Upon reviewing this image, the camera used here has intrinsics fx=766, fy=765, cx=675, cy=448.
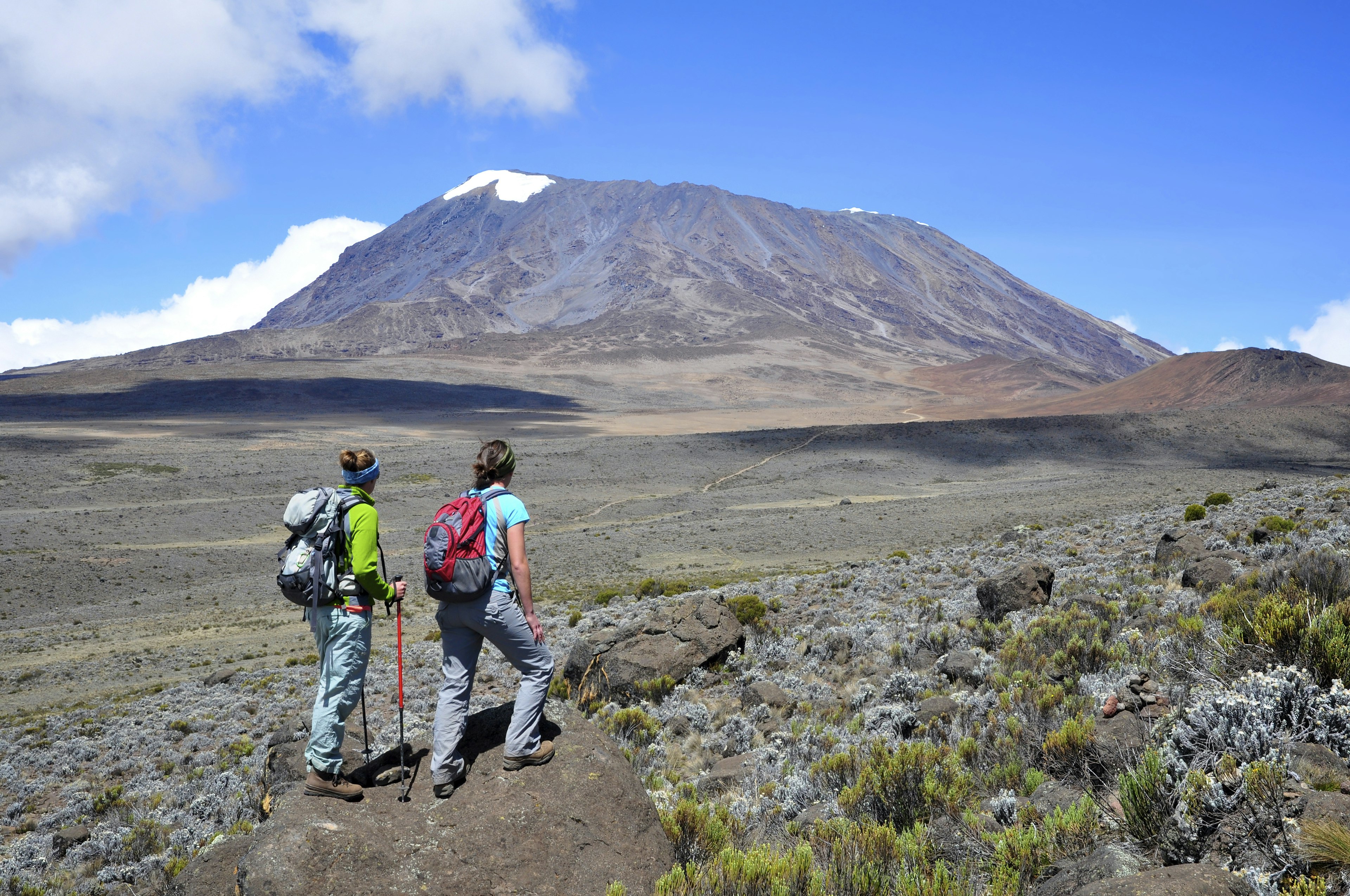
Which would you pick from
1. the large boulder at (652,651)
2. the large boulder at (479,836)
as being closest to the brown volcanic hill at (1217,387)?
Result: the large boulder at (652,651)

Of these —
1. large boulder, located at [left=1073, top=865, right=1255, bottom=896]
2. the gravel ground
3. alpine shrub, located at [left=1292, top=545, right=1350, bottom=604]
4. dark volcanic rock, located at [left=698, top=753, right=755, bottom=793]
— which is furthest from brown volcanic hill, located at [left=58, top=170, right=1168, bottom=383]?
large boulder, located at [left=1073, top=865, right=1255, bottom=896]

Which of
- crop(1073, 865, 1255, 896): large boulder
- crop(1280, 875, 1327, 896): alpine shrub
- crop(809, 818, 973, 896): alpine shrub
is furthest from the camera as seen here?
crop(809, 818, 973, 896): alpine shrub

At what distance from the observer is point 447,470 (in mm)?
39500

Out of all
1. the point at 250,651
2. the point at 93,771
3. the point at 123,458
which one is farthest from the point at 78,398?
the point at 93,771

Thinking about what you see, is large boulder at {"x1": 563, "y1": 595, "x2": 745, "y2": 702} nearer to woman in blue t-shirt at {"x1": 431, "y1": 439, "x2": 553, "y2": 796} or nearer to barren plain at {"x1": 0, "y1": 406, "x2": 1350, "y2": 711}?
woman in blue t-shirt at {"x1": 431, "y1": 439, "x2": 553, "y2": 796}

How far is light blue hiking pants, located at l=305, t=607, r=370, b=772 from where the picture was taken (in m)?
3.58

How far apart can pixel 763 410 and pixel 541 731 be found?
8225 cm

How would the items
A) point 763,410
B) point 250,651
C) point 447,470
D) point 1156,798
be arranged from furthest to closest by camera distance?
point 763,410 < point 447,470 < point 250,651 < point 1156,798

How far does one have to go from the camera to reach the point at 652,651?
825cm

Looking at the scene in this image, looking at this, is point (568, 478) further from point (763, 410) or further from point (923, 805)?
point (763, 410)

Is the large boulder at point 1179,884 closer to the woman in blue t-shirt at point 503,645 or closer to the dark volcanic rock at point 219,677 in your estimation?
the woman in blue t-shirt at point 503,645

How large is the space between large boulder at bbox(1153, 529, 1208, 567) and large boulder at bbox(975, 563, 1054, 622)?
2.25 metres

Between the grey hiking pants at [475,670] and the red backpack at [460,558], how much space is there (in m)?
0.10

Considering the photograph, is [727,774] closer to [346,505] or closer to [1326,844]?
[346,505]
